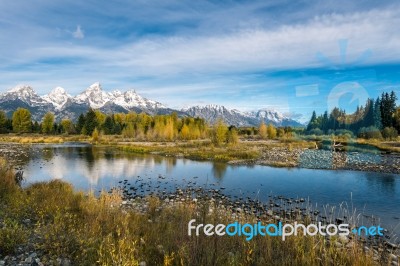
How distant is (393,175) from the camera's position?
87.5 feet

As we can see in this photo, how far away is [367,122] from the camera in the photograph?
6694 centimetres

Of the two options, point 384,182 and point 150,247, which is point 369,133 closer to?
point 384,182

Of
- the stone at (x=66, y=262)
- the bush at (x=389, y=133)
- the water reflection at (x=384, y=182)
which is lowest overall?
the water reflection at (x=384, y=182)

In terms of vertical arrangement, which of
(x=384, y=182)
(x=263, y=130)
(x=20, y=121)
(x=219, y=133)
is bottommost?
(x=384, y=182)

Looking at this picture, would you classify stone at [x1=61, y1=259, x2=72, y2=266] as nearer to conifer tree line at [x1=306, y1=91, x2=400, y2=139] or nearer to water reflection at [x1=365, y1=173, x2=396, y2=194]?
water reflection at [x1=365, y1=173, x2=396, y2=194]

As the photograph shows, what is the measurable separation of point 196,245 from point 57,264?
271 centimetres

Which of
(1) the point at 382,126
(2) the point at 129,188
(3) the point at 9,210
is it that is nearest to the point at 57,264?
(3) the point at 9,210

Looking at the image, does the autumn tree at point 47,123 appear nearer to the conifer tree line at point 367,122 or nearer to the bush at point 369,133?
the conifer tree line at point 367,122

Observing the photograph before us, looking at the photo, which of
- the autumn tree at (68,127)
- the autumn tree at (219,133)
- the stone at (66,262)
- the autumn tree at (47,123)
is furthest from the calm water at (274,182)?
the autumn tree at (47,123)

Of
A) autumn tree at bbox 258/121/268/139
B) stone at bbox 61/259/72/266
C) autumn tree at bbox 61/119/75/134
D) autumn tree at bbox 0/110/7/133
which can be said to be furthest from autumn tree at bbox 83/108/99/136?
stone at bbox 61/259/72/266

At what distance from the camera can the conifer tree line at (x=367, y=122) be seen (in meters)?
49.2

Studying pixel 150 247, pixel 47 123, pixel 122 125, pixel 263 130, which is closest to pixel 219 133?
pixel 150 247

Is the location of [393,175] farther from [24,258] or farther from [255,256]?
[24,258]

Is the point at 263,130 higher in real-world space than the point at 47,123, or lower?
lower
